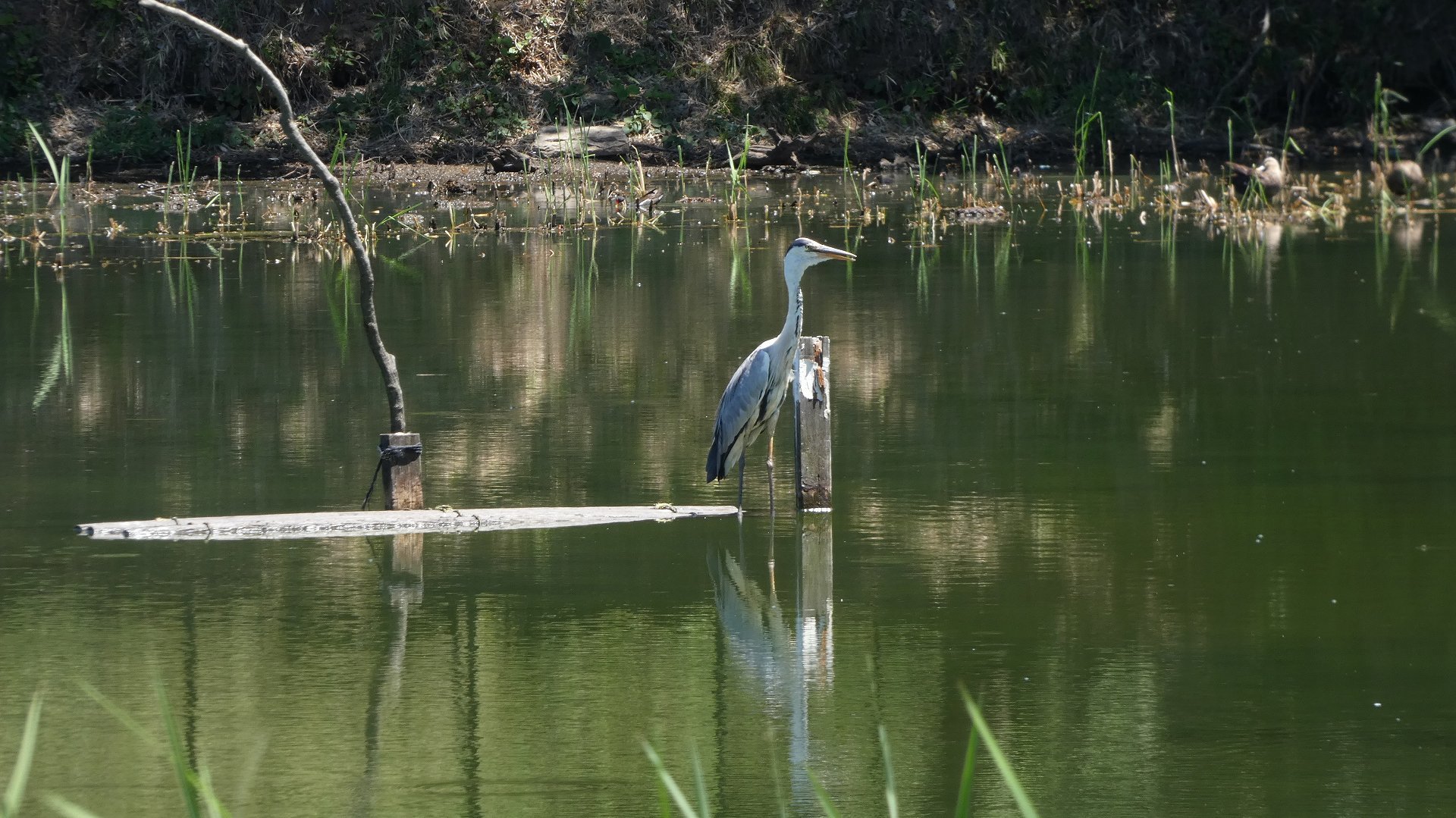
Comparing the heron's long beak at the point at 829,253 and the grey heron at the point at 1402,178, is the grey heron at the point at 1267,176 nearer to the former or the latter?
the grey heron at the point at 1402,178

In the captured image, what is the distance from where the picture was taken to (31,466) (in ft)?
28.0

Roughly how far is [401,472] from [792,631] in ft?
6.72

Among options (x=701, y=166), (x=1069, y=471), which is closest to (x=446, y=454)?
(x=1069, y=471)

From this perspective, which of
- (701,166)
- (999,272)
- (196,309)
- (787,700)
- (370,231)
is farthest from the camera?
(701,166)

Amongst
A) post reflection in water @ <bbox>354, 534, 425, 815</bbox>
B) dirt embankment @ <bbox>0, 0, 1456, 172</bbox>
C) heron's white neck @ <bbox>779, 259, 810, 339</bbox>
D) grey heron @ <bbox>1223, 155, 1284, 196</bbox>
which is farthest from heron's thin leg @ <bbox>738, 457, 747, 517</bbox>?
dirt embankment @ <bbox>0, 0, 1456, 172</bbox>

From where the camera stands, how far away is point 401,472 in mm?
7469

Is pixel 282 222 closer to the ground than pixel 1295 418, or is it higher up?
higher up

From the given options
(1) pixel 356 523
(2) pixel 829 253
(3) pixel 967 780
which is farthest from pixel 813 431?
(3) pixel 967 780

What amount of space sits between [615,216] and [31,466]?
12224mm

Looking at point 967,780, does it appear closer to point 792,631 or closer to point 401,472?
point 792,631

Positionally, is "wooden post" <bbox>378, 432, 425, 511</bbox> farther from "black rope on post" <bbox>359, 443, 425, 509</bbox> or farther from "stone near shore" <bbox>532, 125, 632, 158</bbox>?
"stone near shore" <bbox>532, 125, 632, 158</bbox>

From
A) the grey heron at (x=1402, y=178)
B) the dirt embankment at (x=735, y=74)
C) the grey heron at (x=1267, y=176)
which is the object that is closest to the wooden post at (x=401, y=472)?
the grey heron at (x=1267, y=176)

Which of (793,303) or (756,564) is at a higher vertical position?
(793,303)

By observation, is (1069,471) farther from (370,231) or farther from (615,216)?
(615,216)
